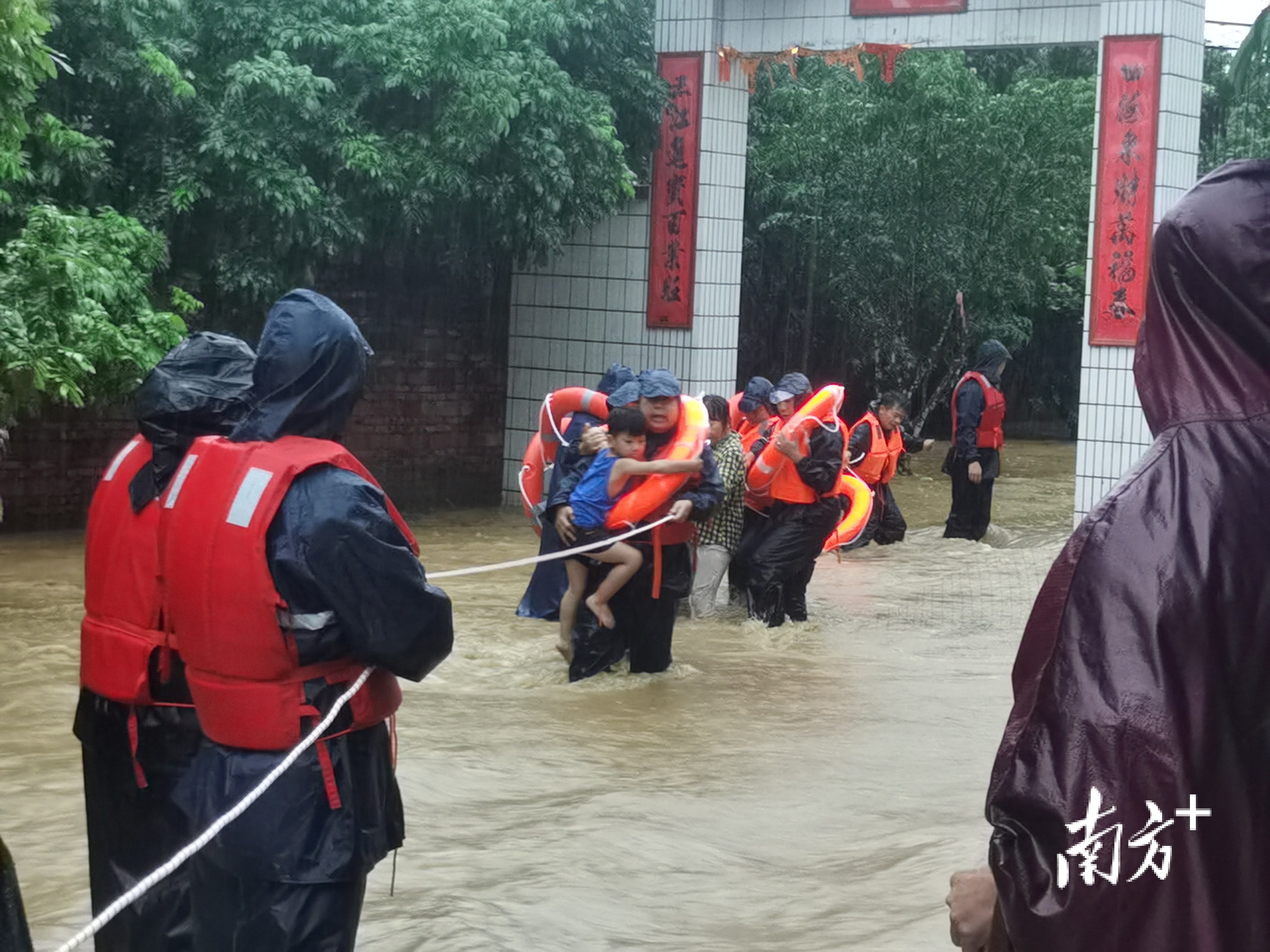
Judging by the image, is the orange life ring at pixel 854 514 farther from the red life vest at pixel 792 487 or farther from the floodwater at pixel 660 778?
the red life vest at pixel 792 487

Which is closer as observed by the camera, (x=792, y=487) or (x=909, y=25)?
(x=792, y=487)

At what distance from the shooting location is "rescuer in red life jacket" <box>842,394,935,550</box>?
1468 centimetres

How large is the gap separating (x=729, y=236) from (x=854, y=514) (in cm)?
346

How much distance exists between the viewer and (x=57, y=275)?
9.51 meters

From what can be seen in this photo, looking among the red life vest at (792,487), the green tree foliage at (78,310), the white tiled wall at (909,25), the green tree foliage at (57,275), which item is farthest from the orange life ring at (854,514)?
the green tree foliage at (78,310)

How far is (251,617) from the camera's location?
383 cm

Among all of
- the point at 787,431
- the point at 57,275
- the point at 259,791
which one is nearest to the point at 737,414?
the point at 787,431

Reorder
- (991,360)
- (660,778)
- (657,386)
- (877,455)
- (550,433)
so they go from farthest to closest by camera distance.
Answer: (991,360), (877,455), (550,433), (657,386), (660,778)

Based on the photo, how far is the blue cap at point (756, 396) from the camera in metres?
13.0

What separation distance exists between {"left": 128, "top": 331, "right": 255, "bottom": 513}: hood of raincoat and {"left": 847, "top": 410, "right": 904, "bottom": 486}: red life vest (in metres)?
9.83

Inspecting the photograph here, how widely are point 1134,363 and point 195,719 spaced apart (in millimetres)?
3048

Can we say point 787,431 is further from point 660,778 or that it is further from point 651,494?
point 660,778

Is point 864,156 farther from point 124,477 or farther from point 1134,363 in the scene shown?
point 1134,363
